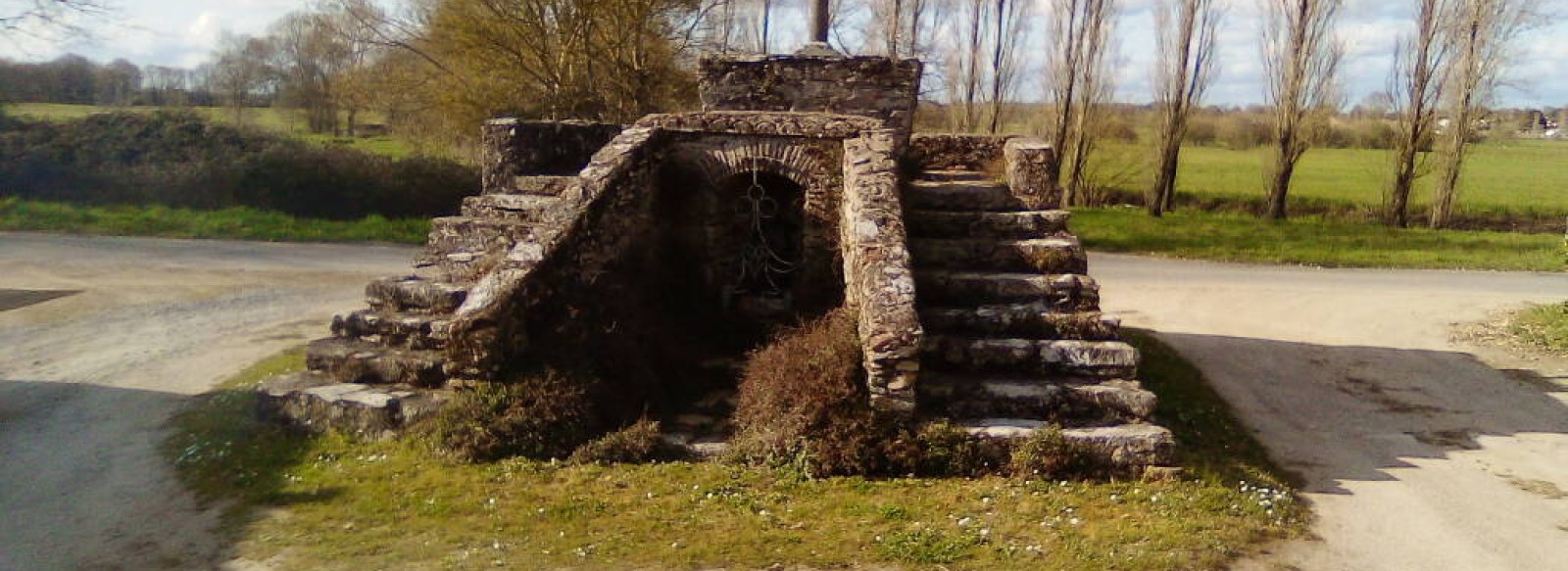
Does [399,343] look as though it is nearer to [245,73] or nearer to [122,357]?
[122,357]

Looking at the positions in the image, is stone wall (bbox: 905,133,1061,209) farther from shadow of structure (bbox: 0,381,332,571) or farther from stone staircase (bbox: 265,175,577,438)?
shadow of structure (bbox: 0,381,332,571)

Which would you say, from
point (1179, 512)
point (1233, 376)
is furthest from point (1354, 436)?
point (1179, 512)

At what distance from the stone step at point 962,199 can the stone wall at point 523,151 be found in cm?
340

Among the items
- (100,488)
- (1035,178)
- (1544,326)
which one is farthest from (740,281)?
(1544,326)

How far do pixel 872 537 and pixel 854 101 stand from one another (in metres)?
5.67

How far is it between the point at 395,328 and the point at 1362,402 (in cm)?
822

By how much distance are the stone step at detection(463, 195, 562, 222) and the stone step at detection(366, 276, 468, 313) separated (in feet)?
3.46

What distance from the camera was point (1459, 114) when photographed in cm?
2389

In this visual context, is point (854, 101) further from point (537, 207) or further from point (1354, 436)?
point (1354, 436)

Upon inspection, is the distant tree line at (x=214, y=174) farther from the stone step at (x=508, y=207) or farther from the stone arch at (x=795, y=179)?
the stone arch at (x=795, y=179)

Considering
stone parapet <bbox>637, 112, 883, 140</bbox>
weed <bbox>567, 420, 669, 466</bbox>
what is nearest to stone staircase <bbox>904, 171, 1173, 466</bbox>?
stone parapet <bbox>637, 112, 883, 140</bbox>

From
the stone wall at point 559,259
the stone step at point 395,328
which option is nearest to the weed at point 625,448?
the stone wall at point 559,259

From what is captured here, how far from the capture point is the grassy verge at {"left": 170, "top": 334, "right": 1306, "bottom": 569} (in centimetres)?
528

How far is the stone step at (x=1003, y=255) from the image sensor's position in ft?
25.7
